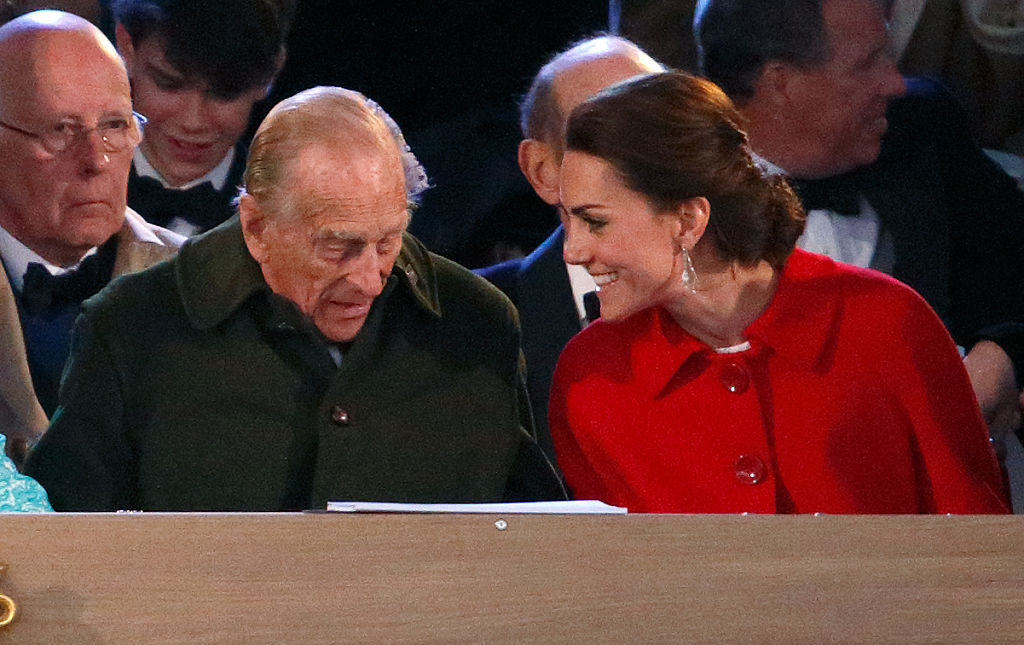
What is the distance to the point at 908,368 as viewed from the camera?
8.30ft

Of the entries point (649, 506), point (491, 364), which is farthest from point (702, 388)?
point (491, 364)

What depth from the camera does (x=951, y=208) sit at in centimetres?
278

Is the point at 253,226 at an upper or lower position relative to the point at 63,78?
lower

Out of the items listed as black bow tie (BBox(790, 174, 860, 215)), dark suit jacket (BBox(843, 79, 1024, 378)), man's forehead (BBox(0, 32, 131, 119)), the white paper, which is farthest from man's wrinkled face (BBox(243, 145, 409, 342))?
dark suit jacket (BBox(843, 79, 1024, 378))

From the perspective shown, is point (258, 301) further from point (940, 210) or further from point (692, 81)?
point (940, 210)

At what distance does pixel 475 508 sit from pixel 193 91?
117 cm

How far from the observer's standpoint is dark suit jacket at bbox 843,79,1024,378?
2750 mm

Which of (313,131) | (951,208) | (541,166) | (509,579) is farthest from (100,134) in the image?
(951,208)

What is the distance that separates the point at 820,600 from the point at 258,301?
1183 mm

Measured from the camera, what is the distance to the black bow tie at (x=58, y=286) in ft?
8.10

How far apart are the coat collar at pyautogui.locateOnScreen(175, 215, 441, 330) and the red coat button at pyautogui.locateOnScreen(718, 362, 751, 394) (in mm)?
666

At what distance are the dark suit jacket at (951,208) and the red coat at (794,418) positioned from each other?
9.7 inches

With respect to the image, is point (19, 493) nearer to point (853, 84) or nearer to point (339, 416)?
point (339, 416)

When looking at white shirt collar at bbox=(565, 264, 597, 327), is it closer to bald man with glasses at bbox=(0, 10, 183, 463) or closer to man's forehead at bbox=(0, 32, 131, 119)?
bald man with glasses at bbox=(0, 10, 183, 463)
